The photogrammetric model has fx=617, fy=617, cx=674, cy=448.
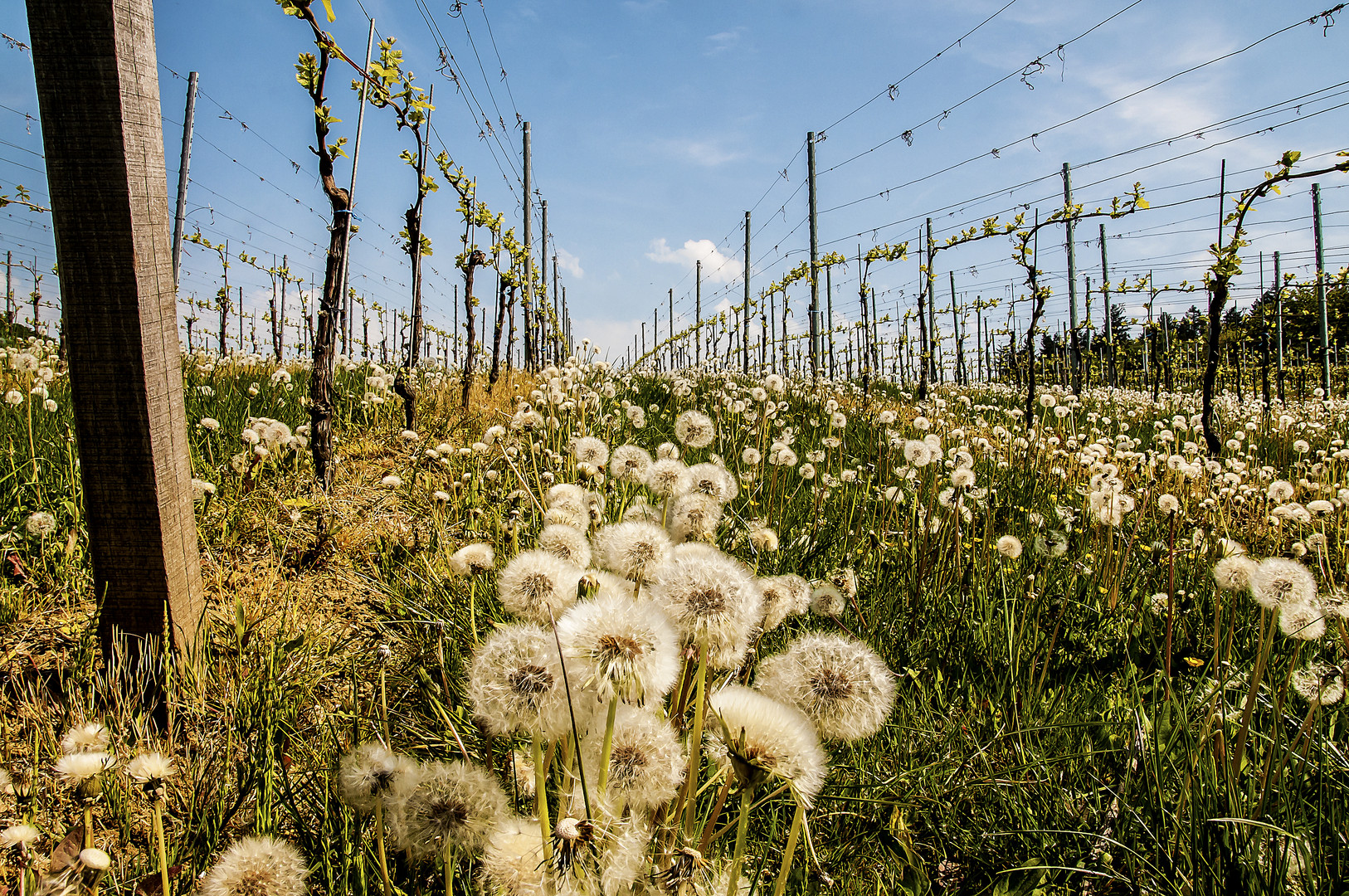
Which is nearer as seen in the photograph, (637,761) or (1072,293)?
(637,761)

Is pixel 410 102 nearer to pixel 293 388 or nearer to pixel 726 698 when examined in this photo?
pixel 293 388

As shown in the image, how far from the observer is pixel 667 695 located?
1316 mm

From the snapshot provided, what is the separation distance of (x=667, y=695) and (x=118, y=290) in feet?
7.35

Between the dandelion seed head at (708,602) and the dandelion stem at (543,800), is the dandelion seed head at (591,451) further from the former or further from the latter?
the dandelion stem at (543,800)

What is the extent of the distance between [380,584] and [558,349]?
13.2m

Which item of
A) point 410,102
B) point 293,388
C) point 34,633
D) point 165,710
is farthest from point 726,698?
point 293,388

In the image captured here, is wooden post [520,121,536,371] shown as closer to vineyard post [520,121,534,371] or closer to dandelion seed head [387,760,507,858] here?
vineyard post [520,121,534,371]

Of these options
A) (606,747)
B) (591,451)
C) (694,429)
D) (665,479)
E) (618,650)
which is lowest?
(606,747)

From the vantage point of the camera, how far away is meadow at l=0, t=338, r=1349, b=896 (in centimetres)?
99

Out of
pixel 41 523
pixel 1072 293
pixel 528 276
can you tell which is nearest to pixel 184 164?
pixel 528 276

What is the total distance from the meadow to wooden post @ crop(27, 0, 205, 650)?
12.9 inches

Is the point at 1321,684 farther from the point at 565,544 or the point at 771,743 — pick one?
the point at 565,544

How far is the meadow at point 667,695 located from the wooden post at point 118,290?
33cm

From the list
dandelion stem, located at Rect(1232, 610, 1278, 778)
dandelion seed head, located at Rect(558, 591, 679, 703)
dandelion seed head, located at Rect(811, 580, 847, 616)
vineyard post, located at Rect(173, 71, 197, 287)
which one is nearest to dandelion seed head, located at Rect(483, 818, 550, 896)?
dandelion seed head, located at Rect(558, 591, 679, 703)
